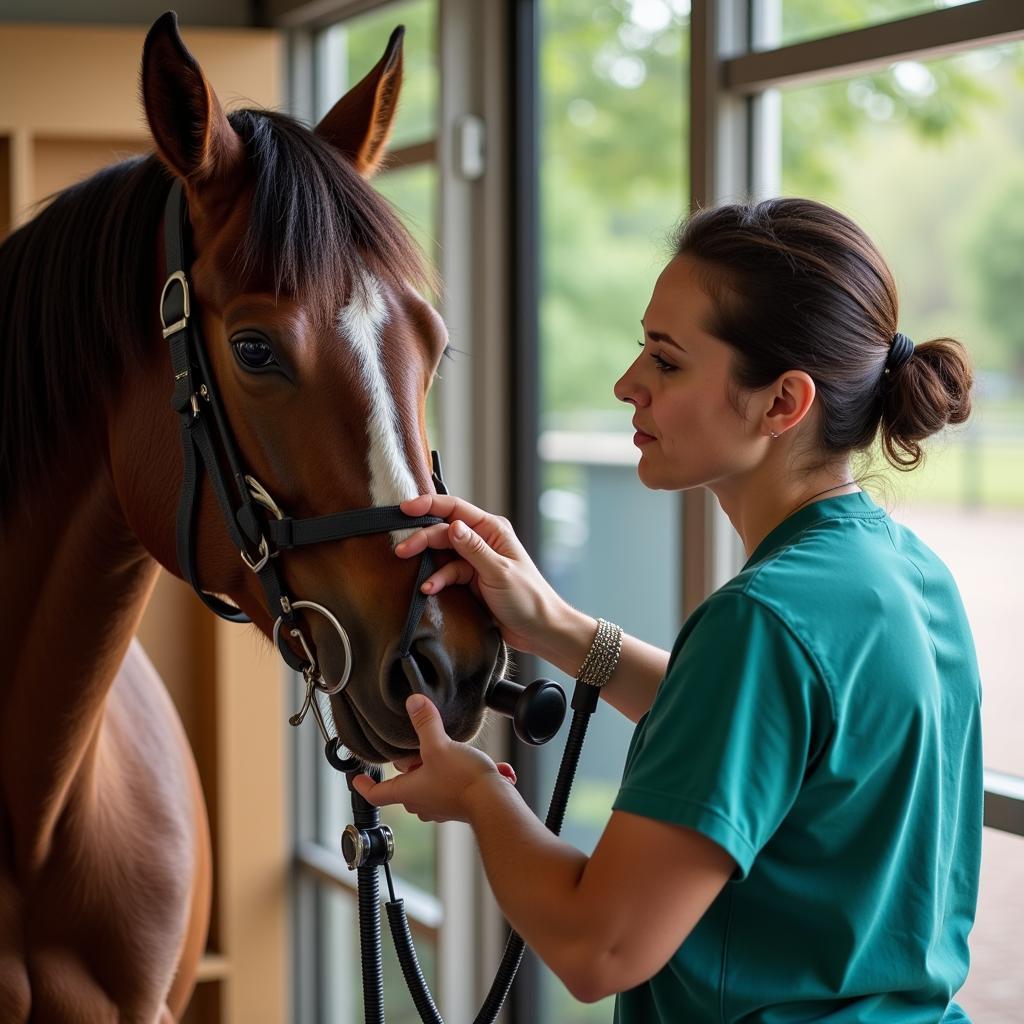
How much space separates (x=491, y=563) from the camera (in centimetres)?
106

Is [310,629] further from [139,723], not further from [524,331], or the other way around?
[524,331]

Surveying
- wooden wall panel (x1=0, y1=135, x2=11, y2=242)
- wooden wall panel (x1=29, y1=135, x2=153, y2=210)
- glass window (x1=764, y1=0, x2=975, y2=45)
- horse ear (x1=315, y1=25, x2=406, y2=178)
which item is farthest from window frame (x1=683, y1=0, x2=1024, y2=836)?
wooden wall panel (x1=0, y1=135, x2=11, y2=242)

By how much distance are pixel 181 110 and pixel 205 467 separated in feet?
1.11

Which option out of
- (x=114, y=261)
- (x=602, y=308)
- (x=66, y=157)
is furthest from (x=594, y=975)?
(x=602, y=308)

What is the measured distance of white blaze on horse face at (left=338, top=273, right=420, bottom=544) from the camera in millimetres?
1057

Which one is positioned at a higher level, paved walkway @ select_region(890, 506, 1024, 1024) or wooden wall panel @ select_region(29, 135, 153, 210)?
wooden wall panel @ select_region(29, 135, 153, 210)

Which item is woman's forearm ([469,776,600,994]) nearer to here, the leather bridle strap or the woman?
the woman

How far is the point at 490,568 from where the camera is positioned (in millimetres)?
1065

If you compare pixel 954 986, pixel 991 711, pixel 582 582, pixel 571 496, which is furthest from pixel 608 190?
pixel 954 986

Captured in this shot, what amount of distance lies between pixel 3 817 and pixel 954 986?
39.1 inches

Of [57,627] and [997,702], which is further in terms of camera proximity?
[997,702]

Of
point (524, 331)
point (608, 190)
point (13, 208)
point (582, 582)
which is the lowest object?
point (582, 582)

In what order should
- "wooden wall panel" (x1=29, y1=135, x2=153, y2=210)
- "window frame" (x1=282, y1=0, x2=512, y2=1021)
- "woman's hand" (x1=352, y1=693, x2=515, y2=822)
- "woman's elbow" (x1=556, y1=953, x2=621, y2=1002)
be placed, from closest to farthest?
"woman's elbow" (x1=556, y1=953, x2=621, y2=1002), "woman's hand" (x1=352, y1=693, x2=515, y2=822), "window frame" (x1=282, y1=0, x2=512, y2=1021), "wooden wall panel" (x1=29, y1=135, x2=153, y2=210)

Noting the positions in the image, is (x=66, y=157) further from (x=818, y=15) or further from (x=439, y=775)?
(x=439, y=775)
